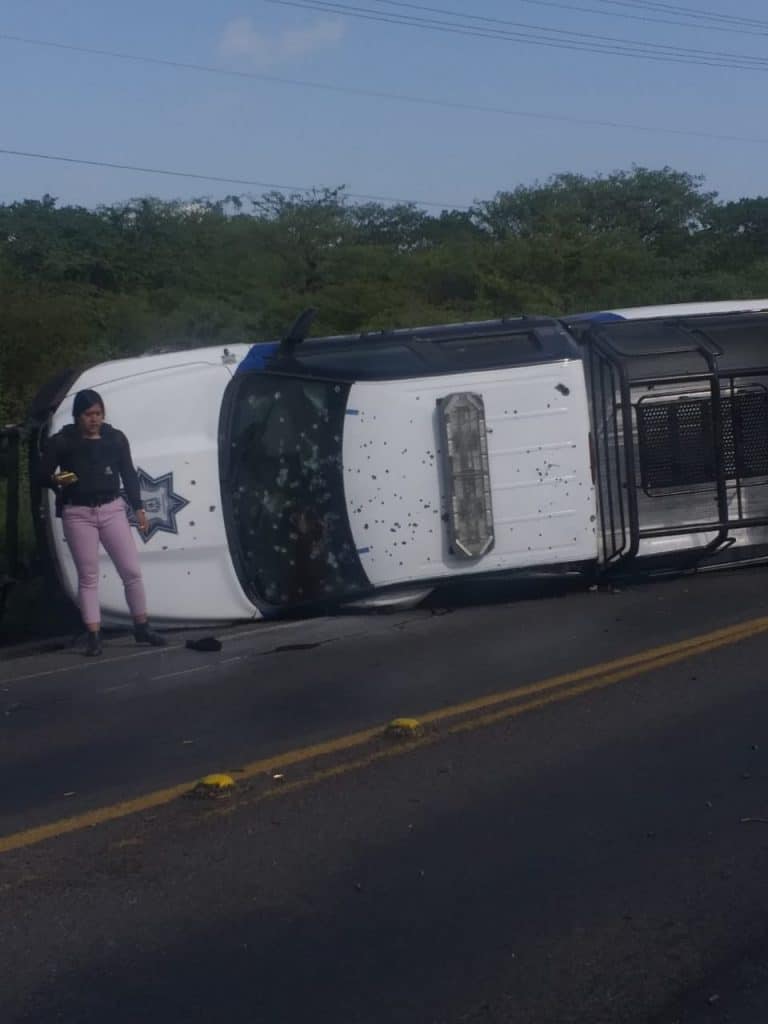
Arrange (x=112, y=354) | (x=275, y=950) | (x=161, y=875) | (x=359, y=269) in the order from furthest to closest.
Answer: (x=359, y=269)
(x=112, y=354)
(x=161, y=875)
(x=275, y=950)

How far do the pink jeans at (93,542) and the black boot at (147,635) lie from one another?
0.30 metres

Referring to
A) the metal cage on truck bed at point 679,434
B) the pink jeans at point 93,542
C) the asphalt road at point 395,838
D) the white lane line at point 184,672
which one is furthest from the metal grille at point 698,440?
the pink jeans at point 93,542

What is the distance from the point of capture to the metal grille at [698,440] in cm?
1058

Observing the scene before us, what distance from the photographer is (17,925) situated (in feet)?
15.3

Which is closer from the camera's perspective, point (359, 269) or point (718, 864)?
point (718, 864)

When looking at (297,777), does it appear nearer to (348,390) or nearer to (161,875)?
(161,875)

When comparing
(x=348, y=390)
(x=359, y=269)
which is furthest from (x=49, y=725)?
(x=359, y=269)

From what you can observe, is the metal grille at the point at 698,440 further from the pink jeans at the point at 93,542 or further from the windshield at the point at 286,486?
the pink jeans at the point at 93,542

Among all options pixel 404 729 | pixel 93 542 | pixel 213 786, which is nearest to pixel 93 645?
pixel 93 542

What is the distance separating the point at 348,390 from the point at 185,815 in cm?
475

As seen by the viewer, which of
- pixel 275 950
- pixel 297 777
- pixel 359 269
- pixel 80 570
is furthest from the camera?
pixel 359 269

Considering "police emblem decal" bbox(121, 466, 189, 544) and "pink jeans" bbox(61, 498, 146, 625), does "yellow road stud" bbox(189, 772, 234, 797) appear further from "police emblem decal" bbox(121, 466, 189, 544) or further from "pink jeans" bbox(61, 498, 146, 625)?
"police emblem decal" bbox(121, 466, 189, 544)

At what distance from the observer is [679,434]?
10641 mm

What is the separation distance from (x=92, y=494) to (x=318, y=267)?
28355 millimetres
